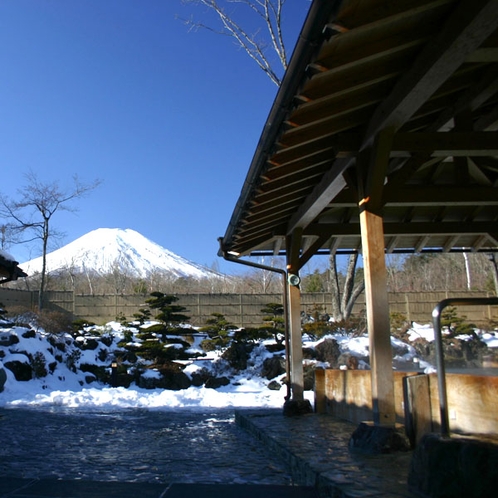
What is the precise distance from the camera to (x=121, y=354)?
58.9 ft

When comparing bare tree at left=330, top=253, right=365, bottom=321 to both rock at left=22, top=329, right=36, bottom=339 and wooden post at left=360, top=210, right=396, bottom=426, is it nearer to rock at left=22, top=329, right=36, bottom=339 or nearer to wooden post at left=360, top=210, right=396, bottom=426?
rock at left=22, top=329, right=36, bottom=339

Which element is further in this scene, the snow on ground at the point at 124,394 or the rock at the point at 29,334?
the rock at the point at 29,334

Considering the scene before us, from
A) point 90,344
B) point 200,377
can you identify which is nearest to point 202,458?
point 200,377

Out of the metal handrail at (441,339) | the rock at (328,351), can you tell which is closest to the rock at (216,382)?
the rock at (328,351)

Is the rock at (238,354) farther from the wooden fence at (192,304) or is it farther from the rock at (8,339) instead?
the rock at (8,339)

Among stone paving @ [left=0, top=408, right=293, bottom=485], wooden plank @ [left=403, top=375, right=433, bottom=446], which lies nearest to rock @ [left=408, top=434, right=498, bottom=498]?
wooden plank @ [left=403, top=375, right=433, bottom=446]

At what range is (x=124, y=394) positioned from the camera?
528 inches

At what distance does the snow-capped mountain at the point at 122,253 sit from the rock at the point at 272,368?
91851mm

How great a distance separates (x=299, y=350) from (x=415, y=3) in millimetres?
5439

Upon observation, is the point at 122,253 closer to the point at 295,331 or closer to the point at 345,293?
the point at 345,293

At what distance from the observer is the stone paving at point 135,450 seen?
14.7ft

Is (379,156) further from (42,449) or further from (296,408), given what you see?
(42,449)

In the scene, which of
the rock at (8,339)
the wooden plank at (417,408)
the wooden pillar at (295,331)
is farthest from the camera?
the rock at (8,339)

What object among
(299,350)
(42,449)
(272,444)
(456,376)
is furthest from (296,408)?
(456,376)
